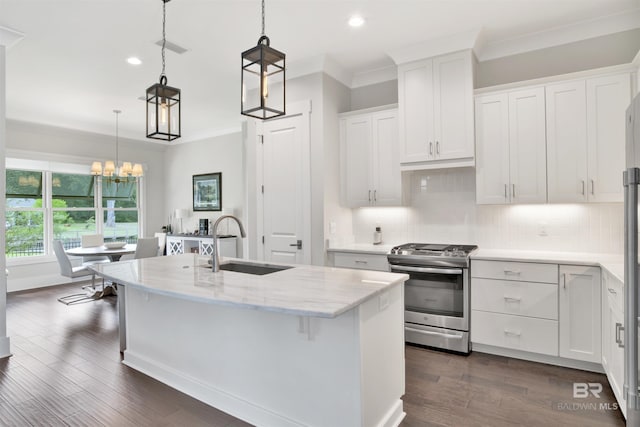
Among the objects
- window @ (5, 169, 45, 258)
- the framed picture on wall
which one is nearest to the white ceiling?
window @ (5, 169, 45, 258)

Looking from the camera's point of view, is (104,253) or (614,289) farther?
(104,253)

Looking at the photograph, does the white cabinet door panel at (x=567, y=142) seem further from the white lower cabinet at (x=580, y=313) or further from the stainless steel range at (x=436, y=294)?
the stainless steel range at (x=436, y=294)

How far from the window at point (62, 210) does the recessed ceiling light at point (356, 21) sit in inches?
198

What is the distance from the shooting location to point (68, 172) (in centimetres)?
668

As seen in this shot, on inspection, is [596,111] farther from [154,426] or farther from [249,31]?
[154,426]

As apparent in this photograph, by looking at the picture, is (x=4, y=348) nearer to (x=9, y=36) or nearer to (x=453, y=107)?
(x=9, y=36)

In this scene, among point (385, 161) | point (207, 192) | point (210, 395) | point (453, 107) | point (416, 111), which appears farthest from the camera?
point (207, 192)

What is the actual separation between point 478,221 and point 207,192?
17.2 feet

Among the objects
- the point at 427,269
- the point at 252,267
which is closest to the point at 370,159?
the point at 427,269

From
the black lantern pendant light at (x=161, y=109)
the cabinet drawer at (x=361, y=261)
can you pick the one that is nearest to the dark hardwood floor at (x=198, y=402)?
the cabinet drawer at (x=361, y=261)

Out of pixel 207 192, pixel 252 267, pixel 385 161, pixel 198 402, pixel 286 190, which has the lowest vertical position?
pixel 198 402

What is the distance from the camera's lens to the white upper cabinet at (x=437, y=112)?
343 cm

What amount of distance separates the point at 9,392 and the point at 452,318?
11.7 ft

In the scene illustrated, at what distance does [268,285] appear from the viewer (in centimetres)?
208
